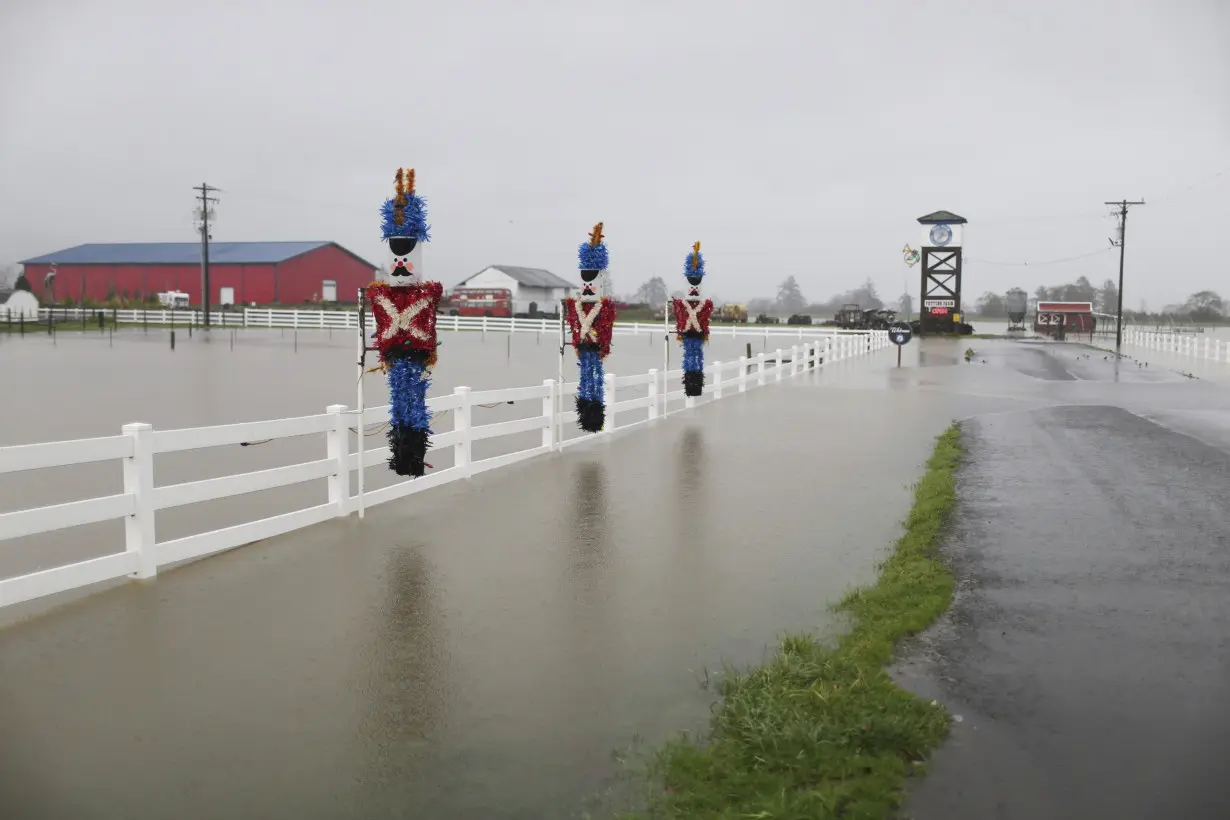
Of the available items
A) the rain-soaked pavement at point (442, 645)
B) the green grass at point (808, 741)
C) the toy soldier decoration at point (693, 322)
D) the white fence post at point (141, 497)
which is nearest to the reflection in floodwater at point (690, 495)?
the rain-soaked pavement at point (442, 645)

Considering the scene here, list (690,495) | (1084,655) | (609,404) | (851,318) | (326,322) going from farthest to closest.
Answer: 1. (851,318)
2. (326,322)
3. (609,404)
4. (690,495)
5. (1084,655)

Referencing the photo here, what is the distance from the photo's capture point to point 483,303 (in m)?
83.1

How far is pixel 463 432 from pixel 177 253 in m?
93.5

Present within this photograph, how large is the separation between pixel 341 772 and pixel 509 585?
3048 mm

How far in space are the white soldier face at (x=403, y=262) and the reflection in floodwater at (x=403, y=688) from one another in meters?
3.46

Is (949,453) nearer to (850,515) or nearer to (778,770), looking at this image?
(850,515)

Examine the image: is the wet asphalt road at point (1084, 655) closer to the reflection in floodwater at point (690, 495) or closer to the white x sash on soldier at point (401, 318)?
the reflection in floodwater at point (690, 495)

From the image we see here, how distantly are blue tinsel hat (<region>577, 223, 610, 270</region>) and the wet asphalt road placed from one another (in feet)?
20.0

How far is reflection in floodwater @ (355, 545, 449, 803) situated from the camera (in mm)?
4418

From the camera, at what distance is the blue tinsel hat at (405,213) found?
10.0 m

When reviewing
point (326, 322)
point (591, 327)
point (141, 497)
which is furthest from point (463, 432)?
point (326, 322)

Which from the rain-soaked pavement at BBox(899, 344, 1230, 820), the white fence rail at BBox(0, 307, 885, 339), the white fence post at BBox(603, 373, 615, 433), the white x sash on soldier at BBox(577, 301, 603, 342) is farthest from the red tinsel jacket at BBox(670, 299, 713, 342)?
the white fence rail at BBox(0, 307, 885, 339)

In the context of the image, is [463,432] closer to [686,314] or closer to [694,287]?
[686,314]

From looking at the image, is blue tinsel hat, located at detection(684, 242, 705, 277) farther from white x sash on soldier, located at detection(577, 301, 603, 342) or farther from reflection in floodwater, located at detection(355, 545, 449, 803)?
reflection in floodwater, located at detection(355, 545, 449, 803)
